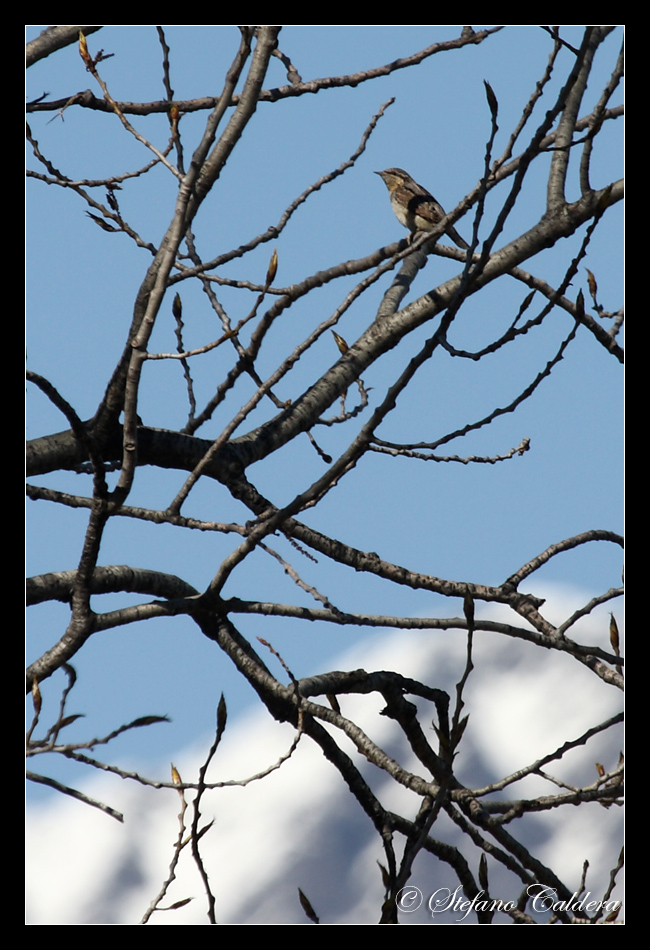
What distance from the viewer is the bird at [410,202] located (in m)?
8.66

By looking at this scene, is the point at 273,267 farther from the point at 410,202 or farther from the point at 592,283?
the point at 410,202

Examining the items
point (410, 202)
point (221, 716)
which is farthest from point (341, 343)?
point (410, 202)

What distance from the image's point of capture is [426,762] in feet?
14.1

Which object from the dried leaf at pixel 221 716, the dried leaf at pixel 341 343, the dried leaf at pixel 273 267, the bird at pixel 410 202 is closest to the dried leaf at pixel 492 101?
the dried leaf at pixel 273 267

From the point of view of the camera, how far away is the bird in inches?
341

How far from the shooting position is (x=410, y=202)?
870 centimetres

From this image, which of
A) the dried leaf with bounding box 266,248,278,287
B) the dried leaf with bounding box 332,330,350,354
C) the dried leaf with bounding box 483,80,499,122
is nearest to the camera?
the dried leaf with bounding box 483,80,499,122

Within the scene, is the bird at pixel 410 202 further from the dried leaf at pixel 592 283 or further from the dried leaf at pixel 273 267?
the dried leaf at pixel 273 267

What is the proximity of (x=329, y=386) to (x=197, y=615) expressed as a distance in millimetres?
1244

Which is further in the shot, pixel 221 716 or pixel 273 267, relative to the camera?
pixel 273 267

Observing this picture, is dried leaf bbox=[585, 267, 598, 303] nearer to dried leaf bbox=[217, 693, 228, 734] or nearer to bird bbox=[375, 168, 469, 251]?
dried leaf bbox=[217, 693, 228, 734]

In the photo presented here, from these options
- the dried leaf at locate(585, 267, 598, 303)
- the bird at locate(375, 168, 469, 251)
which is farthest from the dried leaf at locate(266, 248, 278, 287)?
the bird at locate(375, 168, 469, 251)
